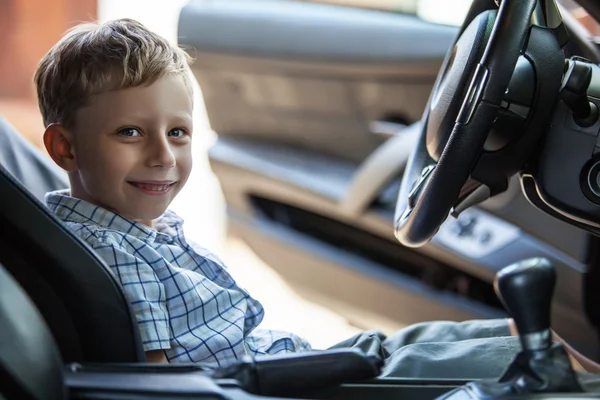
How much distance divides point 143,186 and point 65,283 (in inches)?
7.7

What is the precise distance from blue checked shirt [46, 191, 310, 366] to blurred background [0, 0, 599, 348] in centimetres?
122

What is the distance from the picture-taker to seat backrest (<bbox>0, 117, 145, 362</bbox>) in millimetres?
833

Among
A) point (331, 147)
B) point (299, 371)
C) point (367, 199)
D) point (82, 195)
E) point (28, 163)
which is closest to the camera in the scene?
point (299, 371)

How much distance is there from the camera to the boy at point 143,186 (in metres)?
0.94

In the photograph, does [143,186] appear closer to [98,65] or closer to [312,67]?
[98,65]

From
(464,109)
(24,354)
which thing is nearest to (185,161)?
(464,109)

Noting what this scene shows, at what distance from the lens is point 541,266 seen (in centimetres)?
75

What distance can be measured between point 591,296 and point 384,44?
91cm

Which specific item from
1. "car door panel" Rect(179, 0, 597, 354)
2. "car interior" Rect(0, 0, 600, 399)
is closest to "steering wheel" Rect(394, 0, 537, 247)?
"car interior" Rect(0, 0, 600, 399)

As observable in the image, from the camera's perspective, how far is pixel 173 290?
0.97 m

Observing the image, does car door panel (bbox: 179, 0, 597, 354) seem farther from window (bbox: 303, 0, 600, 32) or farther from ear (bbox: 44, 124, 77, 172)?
ear (bbox: 44, 124, 77, 172)

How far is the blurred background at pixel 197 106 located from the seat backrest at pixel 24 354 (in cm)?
163

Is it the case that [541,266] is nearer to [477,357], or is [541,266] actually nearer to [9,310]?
[477,357]

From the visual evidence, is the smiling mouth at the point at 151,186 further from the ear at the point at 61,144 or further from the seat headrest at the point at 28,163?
the seat headrest at the point at 28,163
